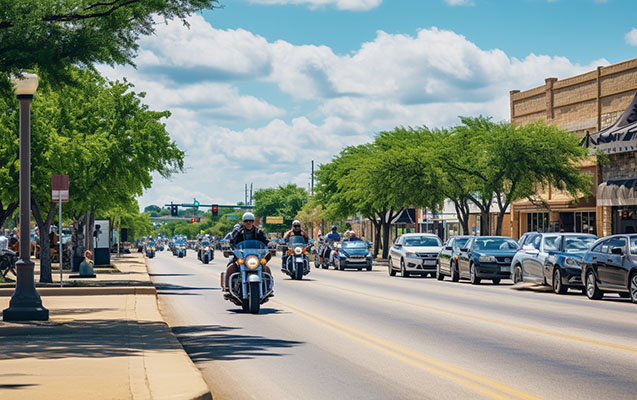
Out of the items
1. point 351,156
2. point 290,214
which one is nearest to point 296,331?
point 351,156

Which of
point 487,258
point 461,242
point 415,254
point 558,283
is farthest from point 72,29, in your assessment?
point 415,254

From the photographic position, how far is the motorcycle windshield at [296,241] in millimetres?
32713

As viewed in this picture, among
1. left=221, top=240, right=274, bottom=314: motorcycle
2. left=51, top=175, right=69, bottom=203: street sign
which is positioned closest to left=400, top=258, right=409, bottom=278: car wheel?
left=51, top=175, right=69, bottom=203: street sign

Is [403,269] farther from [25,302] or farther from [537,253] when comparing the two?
[25,302]

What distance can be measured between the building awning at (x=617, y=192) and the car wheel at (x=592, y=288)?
26069 millimetres

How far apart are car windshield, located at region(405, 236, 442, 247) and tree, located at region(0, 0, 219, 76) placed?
80.9ft

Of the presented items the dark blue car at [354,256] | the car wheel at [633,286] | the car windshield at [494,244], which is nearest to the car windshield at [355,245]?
the dark blue car at [354,256]

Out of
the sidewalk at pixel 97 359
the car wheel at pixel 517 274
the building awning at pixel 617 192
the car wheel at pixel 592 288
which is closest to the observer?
the sidewalk at pixel 97 359

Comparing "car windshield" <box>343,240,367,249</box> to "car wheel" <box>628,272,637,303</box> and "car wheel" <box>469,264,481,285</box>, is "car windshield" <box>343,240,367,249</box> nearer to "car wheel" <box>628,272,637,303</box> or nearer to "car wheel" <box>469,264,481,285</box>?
"car wheel" <box>469,264,481,285</box>

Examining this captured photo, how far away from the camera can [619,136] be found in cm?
4906

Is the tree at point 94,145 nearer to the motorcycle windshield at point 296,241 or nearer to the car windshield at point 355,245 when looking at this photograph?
the motorcycle windshield at point 296,241

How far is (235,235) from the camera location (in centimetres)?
1917

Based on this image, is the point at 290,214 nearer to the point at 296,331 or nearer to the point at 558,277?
the point at 558,277

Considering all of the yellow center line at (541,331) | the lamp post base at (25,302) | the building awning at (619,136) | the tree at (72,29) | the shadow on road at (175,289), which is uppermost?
the building awning at (619,136)
